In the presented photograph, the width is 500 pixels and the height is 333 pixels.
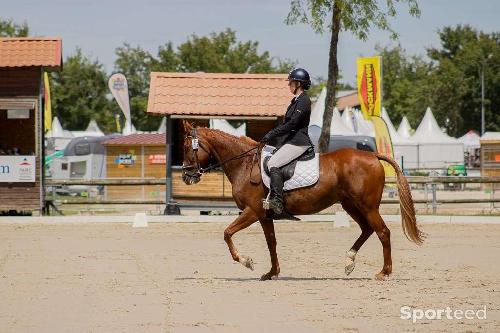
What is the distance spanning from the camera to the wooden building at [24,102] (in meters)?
31.9

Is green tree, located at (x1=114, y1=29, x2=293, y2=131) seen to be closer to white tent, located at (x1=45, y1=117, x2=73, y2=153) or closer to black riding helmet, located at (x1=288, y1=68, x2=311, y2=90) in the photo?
white tent, located at (x1=45, y1=117, x2=73, y2=153)

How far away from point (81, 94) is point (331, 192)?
7804cm

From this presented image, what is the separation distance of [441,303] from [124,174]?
3120 cm

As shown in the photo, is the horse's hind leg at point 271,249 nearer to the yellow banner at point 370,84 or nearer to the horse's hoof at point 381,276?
the horse's hoof at point 381,276

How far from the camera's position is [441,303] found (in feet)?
40.5

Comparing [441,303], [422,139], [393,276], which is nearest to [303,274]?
[393,276]

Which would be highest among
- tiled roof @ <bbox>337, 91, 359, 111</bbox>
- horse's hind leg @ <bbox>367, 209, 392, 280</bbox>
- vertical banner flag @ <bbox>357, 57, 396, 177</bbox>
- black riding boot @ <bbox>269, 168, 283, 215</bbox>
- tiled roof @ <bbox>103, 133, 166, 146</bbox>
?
tiled roof @ <bbox>337, 91, 359, 111</bbox>

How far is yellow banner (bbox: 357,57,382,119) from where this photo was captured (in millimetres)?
38094

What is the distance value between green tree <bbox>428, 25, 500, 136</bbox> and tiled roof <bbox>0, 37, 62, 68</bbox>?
6434cm

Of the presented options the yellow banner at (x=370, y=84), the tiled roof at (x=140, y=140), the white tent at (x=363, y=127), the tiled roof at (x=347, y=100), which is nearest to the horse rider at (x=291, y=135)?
the yellow banner at (x=370, y=84)

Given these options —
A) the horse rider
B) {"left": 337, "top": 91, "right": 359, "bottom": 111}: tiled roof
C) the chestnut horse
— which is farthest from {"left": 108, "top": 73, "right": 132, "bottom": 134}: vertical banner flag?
{"left": 337, "top": 91, "right": 359, "bottom": 111}: tiled roof

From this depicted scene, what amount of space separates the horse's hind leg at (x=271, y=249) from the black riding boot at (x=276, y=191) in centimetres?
40

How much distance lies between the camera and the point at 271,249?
1573cm

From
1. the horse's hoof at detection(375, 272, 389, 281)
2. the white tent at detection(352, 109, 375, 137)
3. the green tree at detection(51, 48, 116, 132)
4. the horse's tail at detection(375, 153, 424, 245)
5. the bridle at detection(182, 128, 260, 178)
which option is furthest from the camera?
the green tree at detection(51, 48, 116, 132)
